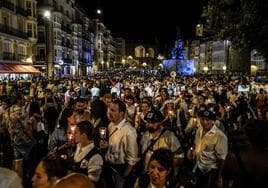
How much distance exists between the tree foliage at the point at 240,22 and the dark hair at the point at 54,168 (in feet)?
42.9

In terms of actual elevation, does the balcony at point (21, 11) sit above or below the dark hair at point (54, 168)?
above

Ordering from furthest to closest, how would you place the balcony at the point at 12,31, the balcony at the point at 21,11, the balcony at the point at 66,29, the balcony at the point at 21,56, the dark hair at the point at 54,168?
the balcony at the point at 66,29
the balcony at the point at 21,56
the balcony at the point at 21,11
the balcony at the point at 12,31
the dark hair at the point at 54,168

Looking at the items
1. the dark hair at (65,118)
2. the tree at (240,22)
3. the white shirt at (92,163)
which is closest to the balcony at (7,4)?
the tree at (240,22)

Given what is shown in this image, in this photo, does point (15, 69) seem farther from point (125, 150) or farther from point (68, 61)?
point (125, 150)

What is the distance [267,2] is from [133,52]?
164m

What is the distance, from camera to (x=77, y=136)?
4855 mm

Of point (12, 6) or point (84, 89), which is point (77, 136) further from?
point (12, 6)

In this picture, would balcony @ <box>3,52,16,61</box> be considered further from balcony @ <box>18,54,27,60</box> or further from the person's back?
the person's back

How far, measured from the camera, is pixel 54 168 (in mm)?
3818

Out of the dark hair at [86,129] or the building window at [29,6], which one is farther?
the building window at [29,6]

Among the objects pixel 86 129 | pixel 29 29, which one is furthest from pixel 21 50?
pixel 86 129

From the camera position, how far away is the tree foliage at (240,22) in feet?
51.5

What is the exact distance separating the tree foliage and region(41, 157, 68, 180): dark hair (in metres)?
13.1

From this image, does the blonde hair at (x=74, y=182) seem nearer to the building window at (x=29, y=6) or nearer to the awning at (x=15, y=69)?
the awning at (x=15, y=69)
